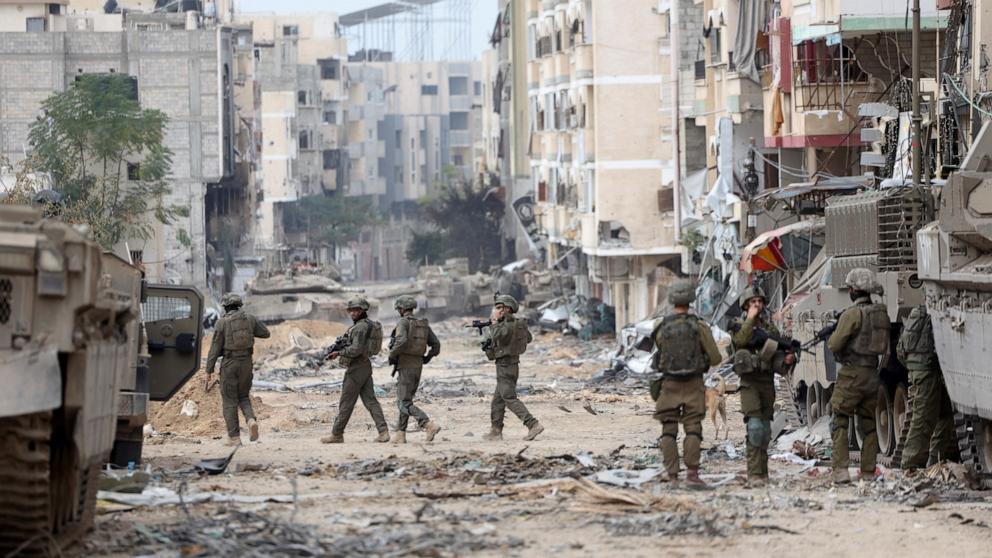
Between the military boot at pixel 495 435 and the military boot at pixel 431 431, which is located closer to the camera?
the military boot at pixel 431 431

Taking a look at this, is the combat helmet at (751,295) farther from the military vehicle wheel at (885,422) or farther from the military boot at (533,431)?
the military boot at (533,431)

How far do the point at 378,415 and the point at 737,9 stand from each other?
779 inches

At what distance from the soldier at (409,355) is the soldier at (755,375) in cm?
592

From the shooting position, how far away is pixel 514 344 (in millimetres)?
20469

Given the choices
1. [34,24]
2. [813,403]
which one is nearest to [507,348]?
[813,403]

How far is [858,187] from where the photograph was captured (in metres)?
29.7

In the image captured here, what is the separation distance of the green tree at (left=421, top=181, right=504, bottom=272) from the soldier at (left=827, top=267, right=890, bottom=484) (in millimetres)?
73055

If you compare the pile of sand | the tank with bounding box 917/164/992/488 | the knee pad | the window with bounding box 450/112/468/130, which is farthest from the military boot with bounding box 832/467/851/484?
the window with bounding box 450/112/468/130

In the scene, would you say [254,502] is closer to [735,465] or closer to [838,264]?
[735,465]

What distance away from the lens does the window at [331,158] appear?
11788cm

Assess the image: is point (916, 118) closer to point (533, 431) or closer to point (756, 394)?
point (533, 431)

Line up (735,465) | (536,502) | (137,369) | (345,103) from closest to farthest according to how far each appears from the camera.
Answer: (536,502), (137,369), (735,465), (345,103)

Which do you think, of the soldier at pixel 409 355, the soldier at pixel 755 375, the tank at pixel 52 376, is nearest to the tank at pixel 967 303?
the soldier at pixel 755 375

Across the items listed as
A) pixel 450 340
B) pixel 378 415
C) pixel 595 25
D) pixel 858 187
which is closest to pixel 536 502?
pixel 378 415
